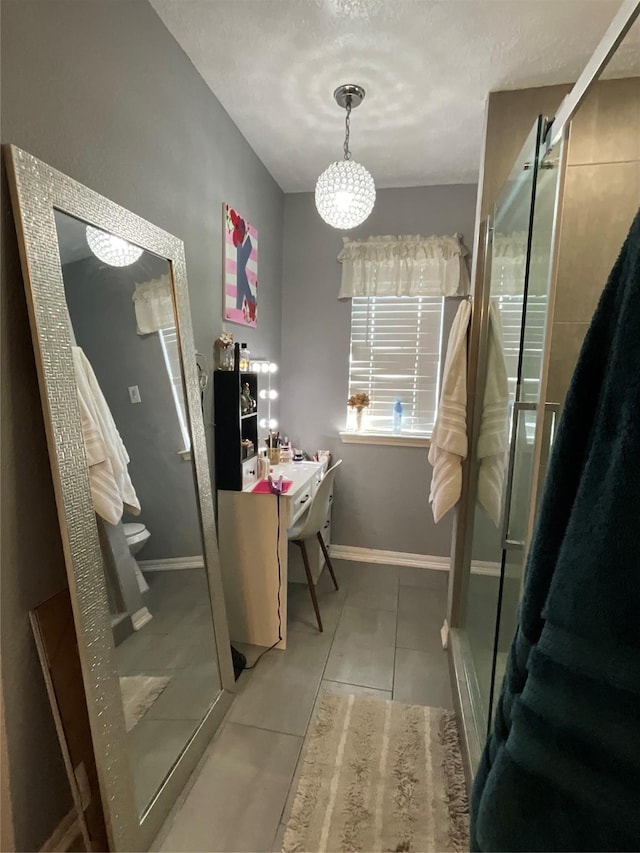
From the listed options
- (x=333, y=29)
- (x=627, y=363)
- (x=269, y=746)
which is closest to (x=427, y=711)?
(x=269, y=746)

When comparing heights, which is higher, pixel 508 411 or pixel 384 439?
pixel 508 411

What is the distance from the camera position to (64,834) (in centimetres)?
119

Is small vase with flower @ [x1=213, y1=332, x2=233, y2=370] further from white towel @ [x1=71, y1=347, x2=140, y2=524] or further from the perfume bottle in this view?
white towel @ [x1=71, y1=347, x2=140, y2=524]

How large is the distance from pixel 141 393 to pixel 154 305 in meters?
0.33

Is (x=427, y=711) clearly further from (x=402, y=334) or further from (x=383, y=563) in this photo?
(x=402, y=334)

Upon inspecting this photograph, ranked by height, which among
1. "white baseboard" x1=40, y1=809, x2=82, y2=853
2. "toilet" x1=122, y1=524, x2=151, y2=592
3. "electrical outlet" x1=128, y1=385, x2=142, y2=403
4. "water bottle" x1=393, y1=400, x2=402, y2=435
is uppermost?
"electrical outlet" x1=128, y1=385, x2=142, y2=403

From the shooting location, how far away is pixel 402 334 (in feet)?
9.80

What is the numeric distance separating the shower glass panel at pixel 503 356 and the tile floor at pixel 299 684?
36 cm

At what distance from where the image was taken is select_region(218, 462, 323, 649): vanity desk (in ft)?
6.94

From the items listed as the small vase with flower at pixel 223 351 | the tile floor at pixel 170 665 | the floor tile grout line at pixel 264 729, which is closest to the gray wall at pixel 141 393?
the tile floor at pixel 170 665

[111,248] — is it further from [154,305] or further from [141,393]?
[141,393]

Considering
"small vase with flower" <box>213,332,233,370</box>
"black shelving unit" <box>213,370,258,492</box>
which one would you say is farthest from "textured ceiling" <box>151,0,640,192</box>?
"black shelving unit" <box>213,370,258,492</box>

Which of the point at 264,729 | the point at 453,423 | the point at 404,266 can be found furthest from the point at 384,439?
the point at 264,729

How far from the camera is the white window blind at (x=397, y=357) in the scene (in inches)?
116
